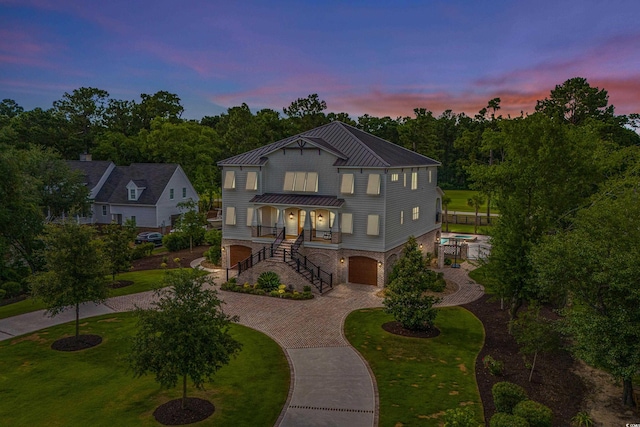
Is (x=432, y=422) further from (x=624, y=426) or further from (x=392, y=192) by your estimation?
(x=392, y=192)

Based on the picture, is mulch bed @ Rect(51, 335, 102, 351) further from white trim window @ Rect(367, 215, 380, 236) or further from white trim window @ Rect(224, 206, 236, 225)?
white trim window @ Rect(367, 215, 380, 236)

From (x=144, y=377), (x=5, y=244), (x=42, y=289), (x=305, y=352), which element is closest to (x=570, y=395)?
(x=305, y=352)

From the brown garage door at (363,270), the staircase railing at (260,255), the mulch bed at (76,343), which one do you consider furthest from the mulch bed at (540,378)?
the mulch bed at (76,343)

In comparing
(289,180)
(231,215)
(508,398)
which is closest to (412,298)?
(508,398)

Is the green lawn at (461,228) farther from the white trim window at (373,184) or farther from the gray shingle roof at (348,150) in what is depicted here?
the white trim window at (373,184)

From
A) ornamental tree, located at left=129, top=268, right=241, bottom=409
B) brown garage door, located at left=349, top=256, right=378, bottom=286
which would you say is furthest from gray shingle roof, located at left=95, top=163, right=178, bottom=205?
ornamental tree, located at left=129, top=268, right=241, bottom=409

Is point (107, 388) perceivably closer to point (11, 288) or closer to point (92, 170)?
point (11, 288)
